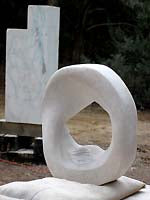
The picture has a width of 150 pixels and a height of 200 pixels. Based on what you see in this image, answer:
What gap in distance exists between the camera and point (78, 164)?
450cm

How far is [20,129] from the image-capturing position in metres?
8.14

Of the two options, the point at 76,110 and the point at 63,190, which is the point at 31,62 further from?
the point at 63,190

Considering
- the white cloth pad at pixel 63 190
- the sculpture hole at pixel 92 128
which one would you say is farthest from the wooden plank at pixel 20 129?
the white cloth pad at pixel 63 190

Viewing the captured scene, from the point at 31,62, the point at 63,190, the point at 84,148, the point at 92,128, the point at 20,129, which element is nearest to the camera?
the point at 63,190

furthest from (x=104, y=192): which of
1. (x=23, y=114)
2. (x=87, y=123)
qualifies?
(x=87, y=123)

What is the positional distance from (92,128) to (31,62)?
3771 millimetres

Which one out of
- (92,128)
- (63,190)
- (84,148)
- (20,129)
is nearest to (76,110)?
(84,148)

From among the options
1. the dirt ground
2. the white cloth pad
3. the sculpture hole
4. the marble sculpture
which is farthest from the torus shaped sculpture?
the sculpture hole

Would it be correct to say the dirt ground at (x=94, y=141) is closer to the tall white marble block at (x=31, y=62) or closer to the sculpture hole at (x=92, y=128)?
the sculpture hole at (x=92, y=128)

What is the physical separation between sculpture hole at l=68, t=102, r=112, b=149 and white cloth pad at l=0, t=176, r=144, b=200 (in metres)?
4.99

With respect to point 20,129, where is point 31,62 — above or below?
above

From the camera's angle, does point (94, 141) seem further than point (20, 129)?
Yes

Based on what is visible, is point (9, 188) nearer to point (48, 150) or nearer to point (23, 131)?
point (48, 150)

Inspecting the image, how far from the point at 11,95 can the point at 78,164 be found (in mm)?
3831
